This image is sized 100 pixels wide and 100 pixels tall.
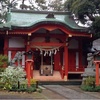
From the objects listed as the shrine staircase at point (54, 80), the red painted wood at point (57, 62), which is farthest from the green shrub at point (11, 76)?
the red painted wood at point (57, 62)

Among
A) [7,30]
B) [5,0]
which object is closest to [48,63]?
[7,30]

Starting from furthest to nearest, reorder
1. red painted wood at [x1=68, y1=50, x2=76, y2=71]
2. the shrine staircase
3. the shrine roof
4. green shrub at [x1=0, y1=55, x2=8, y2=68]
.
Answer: the shrine roof < red painted wood at [x1=68, y1=50, x2=76, y2=71] < the shrine staircase < green shrub at [x1=0, y1=55, x2=8, y2=68]

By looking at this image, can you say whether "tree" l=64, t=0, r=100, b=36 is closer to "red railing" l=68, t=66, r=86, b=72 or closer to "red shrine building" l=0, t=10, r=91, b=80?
"red shrine building" l=0, t=10, r=91, b=80

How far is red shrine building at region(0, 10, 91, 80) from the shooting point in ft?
73.3

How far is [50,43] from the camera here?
23.5 m

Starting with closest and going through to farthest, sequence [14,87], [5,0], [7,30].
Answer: [14,87], [7,30], [5,0]

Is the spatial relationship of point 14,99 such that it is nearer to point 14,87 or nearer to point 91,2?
point 14,87

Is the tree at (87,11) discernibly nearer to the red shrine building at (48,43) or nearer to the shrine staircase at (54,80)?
the red shrine building at (48,43)

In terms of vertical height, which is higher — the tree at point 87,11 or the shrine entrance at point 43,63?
the tree at point 87,11

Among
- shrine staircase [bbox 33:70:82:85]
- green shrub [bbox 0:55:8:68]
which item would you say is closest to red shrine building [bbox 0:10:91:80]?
shrine staircase [bbox 33:70:82:85]

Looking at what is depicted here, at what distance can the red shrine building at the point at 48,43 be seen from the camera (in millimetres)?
22328

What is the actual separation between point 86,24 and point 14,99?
1734 cm

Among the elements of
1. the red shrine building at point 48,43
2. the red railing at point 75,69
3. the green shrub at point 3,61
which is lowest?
the red railing at point 75,69

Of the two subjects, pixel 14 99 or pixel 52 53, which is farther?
pixel 52 53
